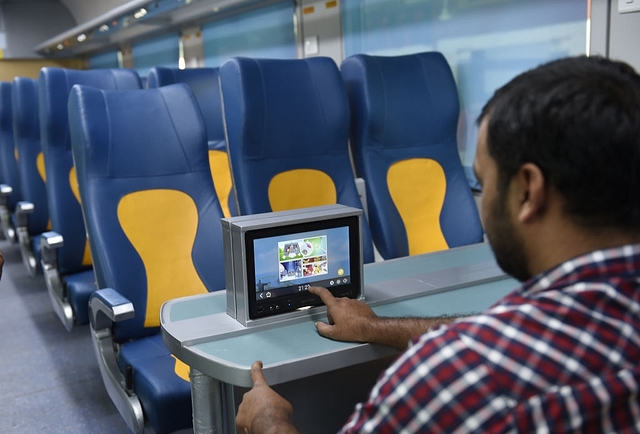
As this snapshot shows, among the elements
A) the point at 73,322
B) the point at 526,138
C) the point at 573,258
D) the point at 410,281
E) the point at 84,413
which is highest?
the point at 526,138

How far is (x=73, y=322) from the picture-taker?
3.05m

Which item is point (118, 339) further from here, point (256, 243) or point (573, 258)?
point (573, 258)

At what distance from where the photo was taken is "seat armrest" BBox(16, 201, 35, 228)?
3.81 metres

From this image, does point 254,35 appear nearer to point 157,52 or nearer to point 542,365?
point 157,52

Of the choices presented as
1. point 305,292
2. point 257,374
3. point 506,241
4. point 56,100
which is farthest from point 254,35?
point 506,241

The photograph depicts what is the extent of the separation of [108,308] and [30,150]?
242 cm

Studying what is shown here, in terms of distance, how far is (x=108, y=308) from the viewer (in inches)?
78.0

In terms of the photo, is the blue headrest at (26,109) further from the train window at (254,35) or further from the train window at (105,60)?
the train window at (105,60)

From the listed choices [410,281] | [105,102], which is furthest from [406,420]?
[105,102]

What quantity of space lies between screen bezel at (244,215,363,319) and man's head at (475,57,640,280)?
724 mm

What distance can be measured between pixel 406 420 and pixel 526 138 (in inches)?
12.9

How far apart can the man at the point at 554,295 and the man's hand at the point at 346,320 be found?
1.87 feet

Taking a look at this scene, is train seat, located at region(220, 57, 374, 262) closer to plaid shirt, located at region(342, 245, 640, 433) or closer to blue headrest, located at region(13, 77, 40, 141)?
plaid shirt, located at region(342, 245, 640, 433)

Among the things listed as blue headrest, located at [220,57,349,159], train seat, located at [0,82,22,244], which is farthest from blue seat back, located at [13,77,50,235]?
blue headrest, located at [220,57,349,159]
